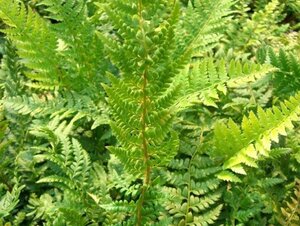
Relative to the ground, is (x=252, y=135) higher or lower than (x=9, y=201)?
higher

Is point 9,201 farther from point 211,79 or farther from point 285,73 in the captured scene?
point 285,73

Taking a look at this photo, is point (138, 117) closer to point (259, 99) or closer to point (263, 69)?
point (263, 69)

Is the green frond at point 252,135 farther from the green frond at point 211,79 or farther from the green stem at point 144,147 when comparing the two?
the green stem at point 144,147

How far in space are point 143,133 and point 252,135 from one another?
39 centimetres

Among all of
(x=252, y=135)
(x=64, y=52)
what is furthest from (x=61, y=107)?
(x=252, y=135)

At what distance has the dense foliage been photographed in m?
1.16

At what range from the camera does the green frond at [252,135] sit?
127 centimetres

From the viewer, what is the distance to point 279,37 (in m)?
1.91

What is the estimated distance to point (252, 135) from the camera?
1350mm

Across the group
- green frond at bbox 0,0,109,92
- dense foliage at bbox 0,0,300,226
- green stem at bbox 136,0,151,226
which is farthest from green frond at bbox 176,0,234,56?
green stem at bbox 136,0,151,226

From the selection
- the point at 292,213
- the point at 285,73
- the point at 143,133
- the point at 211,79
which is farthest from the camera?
the point at 285,73

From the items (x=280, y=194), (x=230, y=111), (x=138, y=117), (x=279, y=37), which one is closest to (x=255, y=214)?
(x=280, y=194)

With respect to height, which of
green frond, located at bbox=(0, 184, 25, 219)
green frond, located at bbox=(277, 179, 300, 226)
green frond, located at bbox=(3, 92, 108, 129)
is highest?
green frond, located at bbox=(3, 92, 108, 129)

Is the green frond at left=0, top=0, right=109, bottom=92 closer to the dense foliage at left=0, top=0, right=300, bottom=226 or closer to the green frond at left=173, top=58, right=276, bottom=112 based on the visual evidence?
the dense foliage at left=0, top=0, right=300, bottom=226
